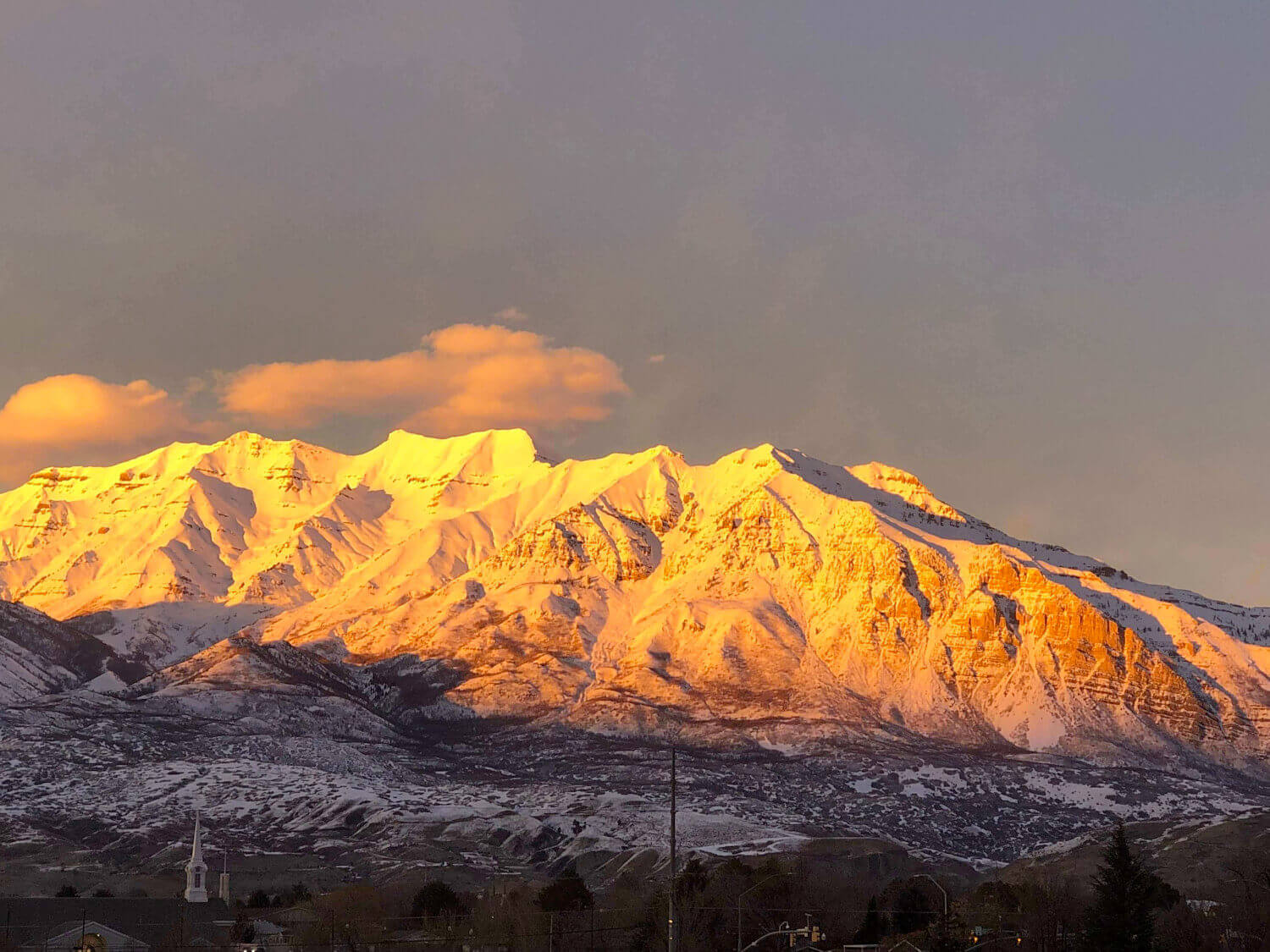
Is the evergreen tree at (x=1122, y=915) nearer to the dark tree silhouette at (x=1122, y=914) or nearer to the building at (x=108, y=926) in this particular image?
the dark tree silhouette at (x=1122, y=914)

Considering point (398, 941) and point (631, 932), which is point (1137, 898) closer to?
point (631, 932)

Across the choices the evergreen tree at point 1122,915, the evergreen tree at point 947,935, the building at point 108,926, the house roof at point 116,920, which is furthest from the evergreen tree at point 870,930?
the house roof at point 116,920

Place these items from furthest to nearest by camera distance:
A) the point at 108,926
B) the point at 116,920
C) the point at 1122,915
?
the point at 116,920 < the point at 108,926 < the point at 1122,915

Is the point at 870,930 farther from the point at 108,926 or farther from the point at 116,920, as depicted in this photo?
the point at 116,920

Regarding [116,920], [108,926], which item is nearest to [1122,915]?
[108,926]

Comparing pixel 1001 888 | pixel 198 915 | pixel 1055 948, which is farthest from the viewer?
pixel 1001 888

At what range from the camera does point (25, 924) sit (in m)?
171

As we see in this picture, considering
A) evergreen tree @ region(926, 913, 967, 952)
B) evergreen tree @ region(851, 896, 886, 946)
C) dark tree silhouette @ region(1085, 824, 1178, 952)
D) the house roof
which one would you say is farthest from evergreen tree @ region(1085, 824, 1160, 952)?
the house roof

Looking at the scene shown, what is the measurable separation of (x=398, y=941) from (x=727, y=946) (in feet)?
95.5

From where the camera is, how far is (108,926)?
167125 millimetres

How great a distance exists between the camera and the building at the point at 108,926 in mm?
162875

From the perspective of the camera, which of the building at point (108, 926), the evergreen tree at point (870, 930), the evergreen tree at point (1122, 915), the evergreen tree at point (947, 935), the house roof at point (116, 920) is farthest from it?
the evergreen tree at point (870, 930)

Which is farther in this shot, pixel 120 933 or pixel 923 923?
pixel 923 923

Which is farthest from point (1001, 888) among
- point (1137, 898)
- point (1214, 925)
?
point (1137, 898)
